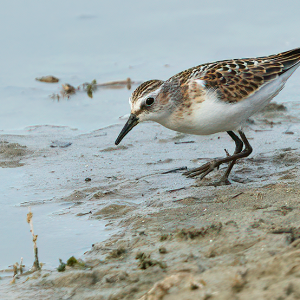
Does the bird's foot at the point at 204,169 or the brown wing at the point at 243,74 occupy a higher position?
the brown wing at the point at 243,74

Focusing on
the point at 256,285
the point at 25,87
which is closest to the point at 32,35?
the point at 25,87

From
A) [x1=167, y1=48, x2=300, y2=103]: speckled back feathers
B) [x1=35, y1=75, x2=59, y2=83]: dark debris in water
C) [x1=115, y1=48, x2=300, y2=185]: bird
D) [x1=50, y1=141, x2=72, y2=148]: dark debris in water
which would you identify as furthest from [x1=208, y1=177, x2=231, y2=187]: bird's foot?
[x1=35, y1=75, x2=59, y2=83]: dark debris in water

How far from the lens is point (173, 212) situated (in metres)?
5.61

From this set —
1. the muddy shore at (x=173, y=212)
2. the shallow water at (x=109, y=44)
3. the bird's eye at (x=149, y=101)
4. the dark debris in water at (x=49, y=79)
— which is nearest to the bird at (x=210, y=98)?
the bird's eye at (x=149, y=101)

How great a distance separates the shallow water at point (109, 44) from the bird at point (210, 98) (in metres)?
3.11

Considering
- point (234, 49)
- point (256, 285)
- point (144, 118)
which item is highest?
point (234, 49)

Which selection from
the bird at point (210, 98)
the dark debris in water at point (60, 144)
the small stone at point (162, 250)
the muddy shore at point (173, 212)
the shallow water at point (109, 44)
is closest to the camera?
the muddy shore at point (173, 212)

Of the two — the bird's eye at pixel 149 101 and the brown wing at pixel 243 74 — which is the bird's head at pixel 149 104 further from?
the brown wing at pixel 243 74

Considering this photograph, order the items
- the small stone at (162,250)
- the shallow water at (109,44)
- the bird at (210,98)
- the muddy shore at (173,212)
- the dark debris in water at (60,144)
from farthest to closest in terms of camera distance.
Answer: the shallow water at (109,44)
the dark debris in water at (60,144)
the bird at (210,98)
the small stone at (162,250)
the muddy shore at (173,212)

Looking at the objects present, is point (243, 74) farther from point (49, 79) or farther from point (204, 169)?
point (49, 79)

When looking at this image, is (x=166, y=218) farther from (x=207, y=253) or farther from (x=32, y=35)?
(x=32, y=35)

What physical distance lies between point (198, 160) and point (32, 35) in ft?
23.4

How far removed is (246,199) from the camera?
5.52 m

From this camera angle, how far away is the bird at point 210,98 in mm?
6461
